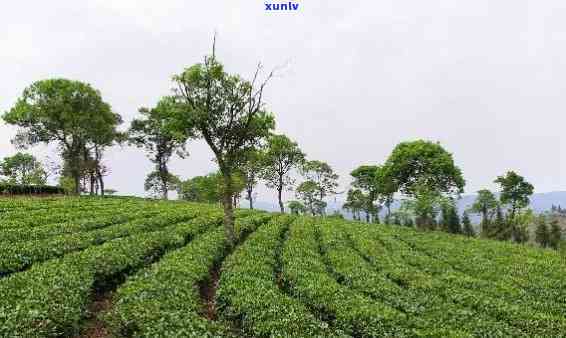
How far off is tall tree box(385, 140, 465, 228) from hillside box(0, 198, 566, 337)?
22.5 meters

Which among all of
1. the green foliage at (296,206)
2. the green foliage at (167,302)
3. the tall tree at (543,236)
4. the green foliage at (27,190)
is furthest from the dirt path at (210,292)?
the tall tree at (543,236)

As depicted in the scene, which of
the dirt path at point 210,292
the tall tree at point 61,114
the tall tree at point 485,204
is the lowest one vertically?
the dirt path at point 210,292

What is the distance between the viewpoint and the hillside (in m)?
16.0

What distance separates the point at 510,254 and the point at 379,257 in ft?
56.9

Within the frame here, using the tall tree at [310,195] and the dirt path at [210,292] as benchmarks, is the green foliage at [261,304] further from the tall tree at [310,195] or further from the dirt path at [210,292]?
the tall tree at [310,195]

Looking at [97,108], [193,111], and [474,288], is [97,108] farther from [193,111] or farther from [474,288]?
[474,288]

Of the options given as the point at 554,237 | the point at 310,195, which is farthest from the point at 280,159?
the point at 554,237

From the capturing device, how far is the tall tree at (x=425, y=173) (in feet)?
195

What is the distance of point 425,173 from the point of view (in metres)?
61.7

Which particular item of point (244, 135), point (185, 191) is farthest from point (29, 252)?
point (185, 191)

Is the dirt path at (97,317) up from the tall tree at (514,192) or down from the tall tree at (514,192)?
down

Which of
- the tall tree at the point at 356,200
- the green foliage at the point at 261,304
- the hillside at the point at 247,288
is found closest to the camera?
the green foliage at the point at 261,304

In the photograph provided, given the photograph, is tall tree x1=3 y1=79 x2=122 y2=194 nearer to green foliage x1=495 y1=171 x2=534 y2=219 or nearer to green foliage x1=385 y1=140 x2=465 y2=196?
green foliage x1=385 y1=140 x2=465 y2=196

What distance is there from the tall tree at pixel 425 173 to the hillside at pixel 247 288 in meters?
22.5
